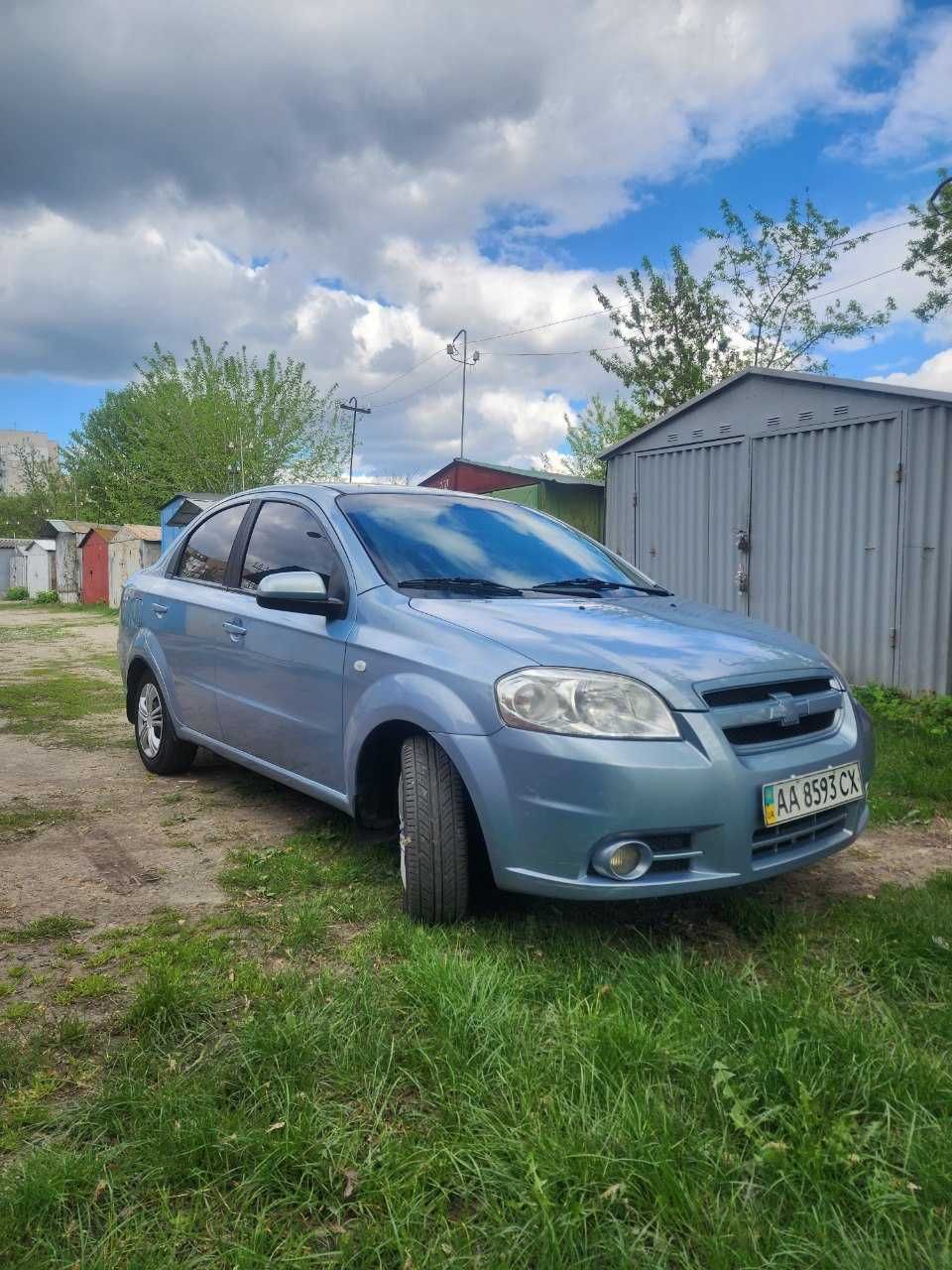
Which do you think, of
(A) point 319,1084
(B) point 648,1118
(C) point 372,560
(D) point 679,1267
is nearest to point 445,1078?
(A) point 319,1084

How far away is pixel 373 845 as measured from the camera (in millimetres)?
3674

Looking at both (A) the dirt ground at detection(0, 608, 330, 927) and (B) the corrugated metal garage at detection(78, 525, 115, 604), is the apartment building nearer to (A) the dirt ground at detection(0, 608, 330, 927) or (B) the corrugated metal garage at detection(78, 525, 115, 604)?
(B) the corrugated metal garage at detection(78, 525, 115, 604)

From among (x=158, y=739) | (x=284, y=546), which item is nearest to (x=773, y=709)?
(x=284, y=546)

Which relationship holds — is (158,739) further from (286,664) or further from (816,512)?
(816,512)

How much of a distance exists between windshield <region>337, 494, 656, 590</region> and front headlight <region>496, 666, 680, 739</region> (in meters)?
0.90

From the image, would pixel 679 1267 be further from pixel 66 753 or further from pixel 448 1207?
pixel 66 753

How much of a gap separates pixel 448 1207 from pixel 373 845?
209 cm

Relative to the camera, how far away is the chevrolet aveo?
244cm

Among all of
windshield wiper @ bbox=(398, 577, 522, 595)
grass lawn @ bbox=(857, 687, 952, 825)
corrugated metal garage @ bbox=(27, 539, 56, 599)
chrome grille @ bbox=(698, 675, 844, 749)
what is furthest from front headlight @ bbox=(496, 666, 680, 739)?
corrugated metal garage @ bbox=(27, 539, 56, 599)

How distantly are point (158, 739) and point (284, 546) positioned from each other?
1824 millimetres

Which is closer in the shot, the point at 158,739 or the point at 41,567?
the point at 158,739

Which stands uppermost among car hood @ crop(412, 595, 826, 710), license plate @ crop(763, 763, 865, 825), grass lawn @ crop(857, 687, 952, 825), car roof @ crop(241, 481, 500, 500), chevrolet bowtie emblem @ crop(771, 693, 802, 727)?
car roof @ crop(241, 481, 500, 500)

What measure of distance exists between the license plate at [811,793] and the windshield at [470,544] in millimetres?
1255

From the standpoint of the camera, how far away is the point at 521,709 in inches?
99.0
